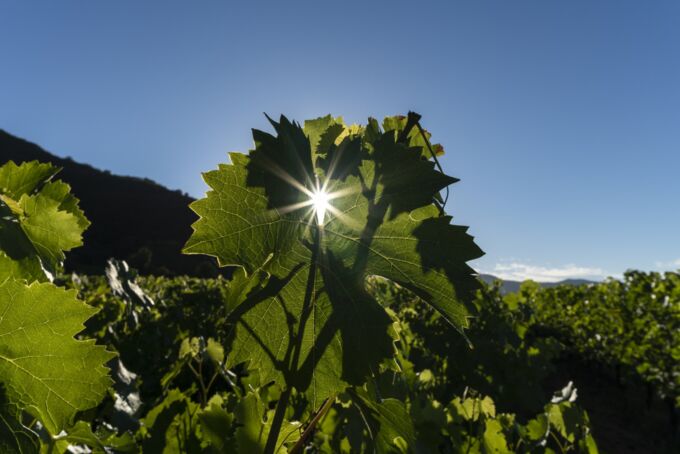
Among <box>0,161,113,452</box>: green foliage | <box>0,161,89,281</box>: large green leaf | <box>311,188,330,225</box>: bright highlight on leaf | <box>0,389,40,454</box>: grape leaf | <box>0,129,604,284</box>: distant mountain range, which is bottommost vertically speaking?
<box>0,129,604,284</box>: distant mountain range

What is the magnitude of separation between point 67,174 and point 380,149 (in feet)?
267

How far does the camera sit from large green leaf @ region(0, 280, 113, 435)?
0.71 meters

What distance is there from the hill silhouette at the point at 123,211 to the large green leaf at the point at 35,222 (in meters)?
56.1

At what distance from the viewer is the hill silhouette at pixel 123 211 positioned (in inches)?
2370

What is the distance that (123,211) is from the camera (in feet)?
232

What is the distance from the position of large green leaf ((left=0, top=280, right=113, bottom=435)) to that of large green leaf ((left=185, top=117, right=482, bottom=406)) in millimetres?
284

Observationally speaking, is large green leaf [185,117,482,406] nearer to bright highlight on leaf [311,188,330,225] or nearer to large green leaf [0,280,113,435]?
bright highlight on leaf [311,188,330,225]

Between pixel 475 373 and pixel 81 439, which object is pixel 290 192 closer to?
pixel 81 439

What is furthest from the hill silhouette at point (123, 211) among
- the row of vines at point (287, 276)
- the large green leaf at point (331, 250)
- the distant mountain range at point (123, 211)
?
the large green leaf at point (331, 250)

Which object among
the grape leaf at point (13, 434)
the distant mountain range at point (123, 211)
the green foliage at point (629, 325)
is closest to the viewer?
the grape leaf at point (13, 434)

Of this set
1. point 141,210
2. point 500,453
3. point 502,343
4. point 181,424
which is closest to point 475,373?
point 502,343

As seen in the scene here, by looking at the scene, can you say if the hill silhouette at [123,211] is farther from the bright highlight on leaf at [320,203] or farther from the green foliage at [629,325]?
the bright highlight on leaf at [320,203]

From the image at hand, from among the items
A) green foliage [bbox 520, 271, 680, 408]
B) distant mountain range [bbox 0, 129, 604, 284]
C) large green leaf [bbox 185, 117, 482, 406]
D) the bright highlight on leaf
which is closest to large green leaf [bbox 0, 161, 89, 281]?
large green leaf [bbox 185, 117, 482, 406]

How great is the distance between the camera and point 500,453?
1.99 metres
